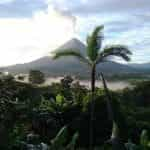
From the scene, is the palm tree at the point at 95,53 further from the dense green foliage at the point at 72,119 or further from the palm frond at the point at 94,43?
the dense green foliage at the point at 72,119

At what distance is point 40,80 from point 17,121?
27396 millimetres

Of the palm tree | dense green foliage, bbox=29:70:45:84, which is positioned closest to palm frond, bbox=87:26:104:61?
the palm tree

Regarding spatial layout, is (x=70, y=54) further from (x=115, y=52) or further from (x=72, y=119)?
(x=72, y=119)

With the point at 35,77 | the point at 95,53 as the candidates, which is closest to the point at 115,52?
the point at 95,53

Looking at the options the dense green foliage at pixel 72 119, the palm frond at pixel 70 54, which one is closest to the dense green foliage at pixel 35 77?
the dense green foliage at pixel 72 119

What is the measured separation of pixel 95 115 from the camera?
81.0 ft

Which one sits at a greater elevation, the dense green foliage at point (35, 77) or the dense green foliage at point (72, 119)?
the dense green foliage at point (35, 77)

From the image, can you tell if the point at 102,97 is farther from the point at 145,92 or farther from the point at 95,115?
the point at 145,92

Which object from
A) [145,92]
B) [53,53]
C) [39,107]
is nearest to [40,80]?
[145,92]

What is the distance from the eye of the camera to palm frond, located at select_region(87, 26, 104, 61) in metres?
20.5

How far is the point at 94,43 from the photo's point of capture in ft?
67.7

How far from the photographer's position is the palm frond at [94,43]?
2055cm

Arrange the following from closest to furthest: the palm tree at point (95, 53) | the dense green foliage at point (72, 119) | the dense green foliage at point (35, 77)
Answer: the palm tree at point (95, 53)
the dense green foliage at point (72, 119)
the dense green foliage at point (35, 77)

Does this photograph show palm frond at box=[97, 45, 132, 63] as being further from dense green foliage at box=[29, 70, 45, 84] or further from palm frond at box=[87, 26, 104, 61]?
dense green foliage at box=[29, 70, 45, 84]
